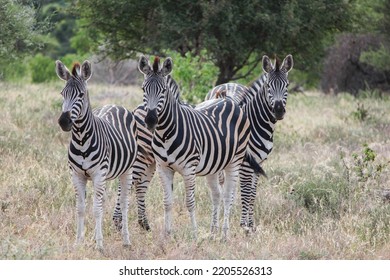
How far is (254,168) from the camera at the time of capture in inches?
377

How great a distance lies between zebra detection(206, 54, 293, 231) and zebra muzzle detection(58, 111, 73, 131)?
3.12m

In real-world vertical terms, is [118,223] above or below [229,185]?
below

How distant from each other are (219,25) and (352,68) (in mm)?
13989

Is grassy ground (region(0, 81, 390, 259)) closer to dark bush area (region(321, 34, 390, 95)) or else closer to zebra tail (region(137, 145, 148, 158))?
zebra tail (region(137, 145, 148, 158))

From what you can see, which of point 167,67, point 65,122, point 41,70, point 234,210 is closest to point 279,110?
point 234,210

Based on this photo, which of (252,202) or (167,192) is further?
(252,202)

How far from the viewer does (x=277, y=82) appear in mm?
9359

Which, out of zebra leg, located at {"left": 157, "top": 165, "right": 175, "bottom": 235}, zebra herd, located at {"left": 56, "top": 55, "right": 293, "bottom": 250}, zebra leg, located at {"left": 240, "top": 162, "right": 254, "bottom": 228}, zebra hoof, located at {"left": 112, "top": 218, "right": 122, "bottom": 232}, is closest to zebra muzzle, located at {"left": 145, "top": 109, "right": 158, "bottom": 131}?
zebra herd, located at {"left": 56, "top": 55, "right": 293, "bottom": 250}

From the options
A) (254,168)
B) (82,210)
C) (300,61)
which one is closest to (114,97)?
(300,61)

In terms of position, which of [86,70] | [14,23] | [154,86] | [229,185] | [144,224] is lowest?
[144,224]

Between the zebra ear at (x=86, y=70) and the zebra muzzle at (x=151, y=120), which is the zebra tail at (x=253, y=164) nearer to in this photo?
the zebra muzzle at (x=151, y=120)

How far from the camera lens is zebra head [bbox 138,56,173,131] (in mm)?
7637

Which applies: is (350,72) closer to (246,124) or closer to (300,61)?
(300,61)

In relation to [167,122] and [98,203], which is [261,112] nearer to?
[167,122]
